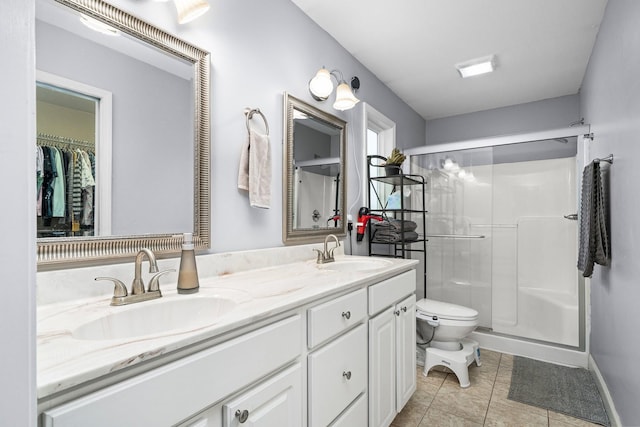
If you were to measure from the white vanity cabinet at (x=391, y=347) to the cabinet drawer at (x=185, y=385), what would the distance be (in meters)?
0.65

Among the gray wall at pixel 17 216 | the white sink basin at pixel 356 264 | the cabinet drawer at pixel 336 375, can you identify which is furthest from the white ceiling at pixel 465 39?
the gray wall at pixel 17 216

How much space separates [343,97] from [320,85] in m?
0.19

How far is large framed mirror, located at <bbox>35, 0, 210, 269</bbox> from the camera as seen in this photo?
3.19 ft

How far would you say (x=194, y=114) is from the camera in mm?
1335

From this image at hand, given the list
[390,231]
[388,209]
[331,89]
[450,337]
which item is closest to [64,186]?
[331,89]

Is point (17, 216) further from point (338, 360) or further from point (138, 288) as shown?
point (338, 360)

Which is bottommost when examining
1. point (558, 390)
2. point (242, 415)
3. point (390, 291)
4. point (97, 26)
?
point (558, 390)

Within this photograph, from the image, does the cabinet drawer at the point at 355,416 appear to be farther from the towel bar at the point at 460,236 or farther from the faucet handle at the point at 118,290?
the towel bar at the point at 460,236

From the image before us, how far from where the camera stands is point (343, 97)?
209 cm

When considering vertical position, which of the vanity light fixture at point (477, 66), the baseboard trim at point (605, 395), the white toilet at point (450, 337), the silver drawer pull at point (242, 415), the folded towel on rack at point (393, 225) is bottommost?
the baseboard trim at point (605, 395)

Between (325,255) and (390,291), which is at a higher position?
(325,255)

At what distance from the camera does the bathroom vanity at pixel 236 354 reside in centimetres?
60

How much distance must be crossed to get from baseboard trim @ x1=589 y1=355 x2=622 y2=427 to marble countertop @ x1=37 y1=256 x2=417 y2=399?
1.44 m

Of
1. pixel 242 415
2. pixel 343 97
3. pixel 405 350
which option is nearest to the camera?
pixel 242 415
